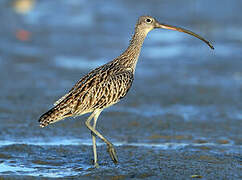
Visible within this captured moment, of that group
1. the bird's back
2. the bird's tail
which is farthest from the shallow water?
the bird's back

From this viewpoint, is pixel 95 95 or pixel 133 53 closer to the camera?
pixel 95 95

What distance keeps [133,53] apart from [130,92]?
4288 millimetres

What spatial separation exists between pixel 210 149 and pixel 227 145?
479 mm

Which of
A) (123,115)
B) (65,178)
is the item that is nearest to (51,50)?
(123,115)

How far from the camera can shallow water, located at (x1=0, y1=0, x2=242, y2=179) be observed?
28.2ft

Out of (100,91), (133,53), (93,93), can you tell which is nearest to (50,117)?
(93,93)

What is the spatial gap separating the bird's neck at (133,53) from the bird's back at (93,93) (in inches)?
11.7

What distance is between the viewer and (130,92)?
13422 mm

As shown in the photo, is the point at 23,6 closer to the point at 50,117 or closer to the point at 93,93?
the point at 93,93

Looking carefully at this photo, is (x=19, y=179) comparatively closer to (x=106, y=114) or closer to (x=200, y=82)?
(x=106, y=114)

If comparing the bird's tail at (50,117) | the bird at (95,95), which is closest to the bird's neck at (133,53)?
A: the bird at (95,95)

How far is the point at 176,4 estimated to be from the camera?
75.8ft

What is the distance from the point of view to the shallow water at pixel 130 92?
8.60 meters

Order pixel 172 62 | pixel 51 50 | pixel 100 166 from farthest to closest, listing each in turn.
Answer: pixel 51 50
pixel 172 62
pixel 100 166
